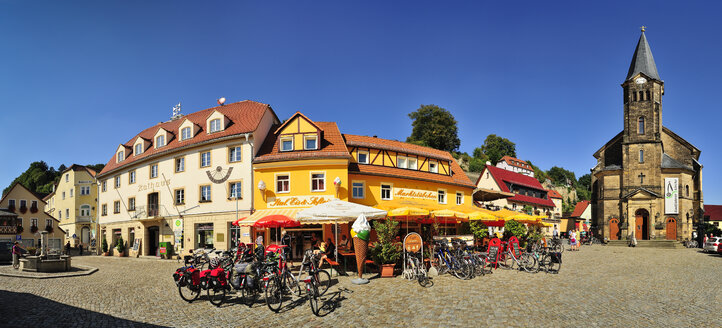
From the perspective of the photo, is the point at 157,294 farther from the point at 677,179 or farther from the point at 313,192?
the point at 677,179

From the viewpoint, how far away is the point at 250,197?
26094 millimetres

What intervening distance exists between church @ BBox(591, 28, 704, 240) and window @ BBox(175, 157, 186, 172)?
46994 millimetres

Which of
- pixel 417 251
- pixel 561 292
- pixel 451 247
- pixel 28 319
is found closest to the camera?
pixel 28 319

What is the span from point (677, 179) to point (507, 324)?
5084 cm

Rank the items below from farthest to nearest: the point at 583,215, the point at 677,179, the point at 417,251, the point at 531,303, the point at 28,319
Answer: the point at 583,215 → the point at 677,179 → the point at 417,251 → the point at 531,303 → the point at 28,319

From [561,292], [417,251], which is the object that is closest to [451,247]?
[417,251]

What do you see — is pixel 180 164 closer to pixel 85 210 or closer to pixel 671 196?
pixel 85 210

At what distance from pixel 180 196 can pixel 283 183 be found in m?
9.27

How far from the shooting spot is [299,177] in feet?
83.8

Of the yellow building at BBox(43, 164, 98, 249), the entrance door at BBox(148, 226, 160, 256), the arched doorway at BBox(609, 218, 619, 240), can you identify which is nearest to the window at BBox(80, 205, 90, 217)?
the yellow building at BBox(43, 164, 98, 249)

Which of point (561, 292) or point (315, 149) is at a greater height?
point (315, 149)

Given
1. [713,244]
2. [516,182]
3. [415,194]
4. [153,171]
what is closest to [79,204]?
[153,171]

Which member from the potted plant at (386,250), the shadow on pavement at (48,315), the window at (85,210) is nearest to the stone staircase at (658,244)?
the potted plant at (386,250)

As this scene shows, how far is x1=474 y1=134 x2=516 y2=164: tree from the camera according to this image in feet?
309
